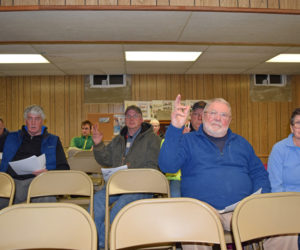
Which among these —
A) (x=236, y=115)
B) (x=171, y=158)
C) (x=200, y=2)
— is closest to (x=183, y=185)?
(x=171, y=158)

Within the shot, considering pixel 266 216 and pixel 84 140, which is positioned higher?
pixel 84 140

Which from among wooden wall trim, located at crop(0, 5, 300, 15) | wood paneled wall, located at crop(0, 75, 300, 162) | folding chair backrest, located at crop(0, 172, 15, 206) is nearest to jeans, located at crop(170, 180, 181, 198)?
folding chair backrest, located at crop(0, 172, 15, 206)

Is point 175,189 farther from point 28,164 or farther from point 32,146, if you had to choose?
point 32,146

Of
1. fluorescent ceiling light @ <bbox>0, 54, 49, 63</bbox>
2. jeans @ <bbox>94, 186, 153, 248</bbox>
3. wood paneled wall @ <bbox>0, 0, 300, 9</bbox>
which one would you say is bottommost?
jeans @ <bbox>94, 186, 153, 248</bbox>

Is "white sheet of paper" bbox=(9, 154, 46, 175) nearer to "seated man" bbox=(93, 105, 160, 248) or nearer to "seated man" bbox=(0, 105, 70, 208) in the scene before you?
"seated man" bbox=(0, 105, 70, 208)

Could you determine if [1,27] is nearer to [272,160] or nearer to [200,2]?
[200,2]

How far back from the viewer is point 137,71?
6789 mm

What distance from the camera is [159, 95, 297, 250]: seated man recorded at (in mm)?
1929

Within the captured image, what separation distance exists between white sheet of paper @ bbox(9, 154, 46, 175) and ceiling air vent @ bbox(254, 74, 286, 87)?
20.9 feet

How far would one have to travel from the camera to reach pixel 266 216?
1376 millimetres

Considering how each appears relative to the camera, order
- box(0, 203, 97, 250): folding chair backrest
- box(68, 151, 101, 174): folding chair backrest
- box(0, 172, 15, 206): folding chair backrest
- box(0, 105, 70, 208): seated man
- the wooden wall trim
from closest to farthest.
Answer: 1. box(0, 203, 97, 250): folding chair backrest
2. box(0, 172, 15, 206): folding chair backrest
3. box(0, 105, 70, 208): seated man
4. the wooden wall trim
5. box(68, 151, 101, 174): folding chair backrest

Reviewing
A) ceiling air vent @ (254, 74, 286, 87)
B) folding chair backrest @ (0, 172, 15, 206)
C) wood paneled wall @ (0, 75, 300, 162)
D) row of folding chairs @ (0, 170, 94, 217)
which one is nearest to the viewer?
folding chair backrest @ (0, 172, 15, 206)

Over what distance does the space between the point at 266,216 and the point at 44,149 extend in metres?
2.35

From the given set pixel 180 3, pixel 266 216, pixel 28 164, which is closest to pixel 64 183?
pixel 28 164
